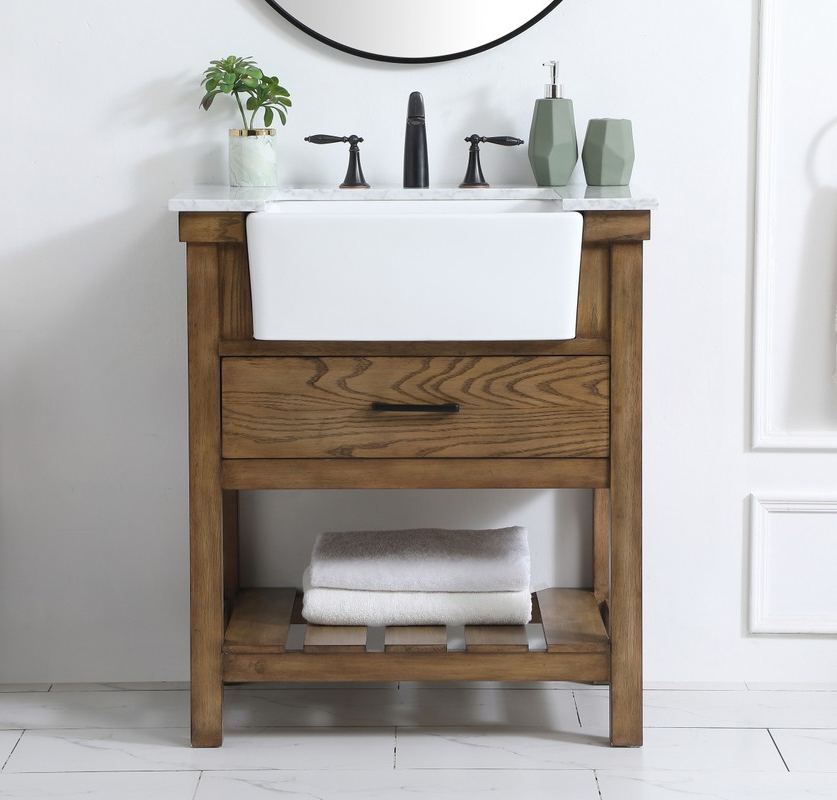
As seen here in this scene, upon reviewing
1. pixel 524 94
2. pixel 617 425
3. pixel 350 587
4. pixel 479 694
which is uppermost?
pixel 524 94

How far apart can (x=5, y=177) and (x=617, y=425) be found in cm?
119

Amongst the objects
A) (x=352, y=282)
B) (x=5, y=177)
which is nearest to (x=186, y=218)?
(x=352, y=282)

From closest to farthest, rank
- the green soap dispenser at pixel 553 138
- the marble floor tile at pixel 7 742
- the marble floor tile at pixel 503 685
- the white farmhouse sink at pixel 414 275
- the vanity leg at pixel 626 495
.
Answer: the white farmhouse sink at pixel 414 275 → the vanity leg at pixel 626 495 → the marble floor tile at pixel 7 742 → the green soap dispenser at pixel 553 138 → the marble floor tile at pixel 503 685

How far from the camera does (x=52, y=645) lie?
2.03m

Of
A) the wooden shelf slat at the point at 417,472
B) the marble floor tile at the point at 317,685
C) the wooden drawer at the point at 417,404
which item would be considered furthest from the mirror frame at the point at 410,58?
the marble floor tile at the point at 317,685

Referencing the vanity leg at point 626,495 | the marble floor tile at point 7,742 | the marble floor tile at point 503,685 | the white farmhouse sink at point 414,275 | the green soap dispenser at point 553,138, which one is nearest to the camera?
the white farmhouse sink at point 414,275

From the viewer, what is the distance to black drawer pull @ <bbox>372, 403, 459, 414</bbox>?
5.25ft

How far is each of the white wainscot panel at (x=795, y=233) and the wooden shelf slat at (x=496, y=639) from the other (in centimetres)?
60

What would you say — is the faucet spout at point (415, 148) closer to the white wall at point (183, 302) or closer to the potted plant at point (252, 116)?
the white wall at point (183, 302)

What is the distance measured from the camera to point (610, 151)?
70.3 inches

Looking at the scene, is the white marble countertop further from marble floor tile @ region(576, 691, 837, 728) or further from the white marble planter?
marble floor tile @ region(576, 691, 837, 728)

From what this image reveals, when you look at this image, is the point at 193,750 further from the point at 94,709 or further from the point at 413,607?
the point at 413,607

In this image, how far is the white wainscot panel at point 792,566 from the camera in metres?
1.98

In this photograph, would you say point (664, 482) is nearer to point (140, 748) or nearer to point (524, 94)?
point (524, 94)
